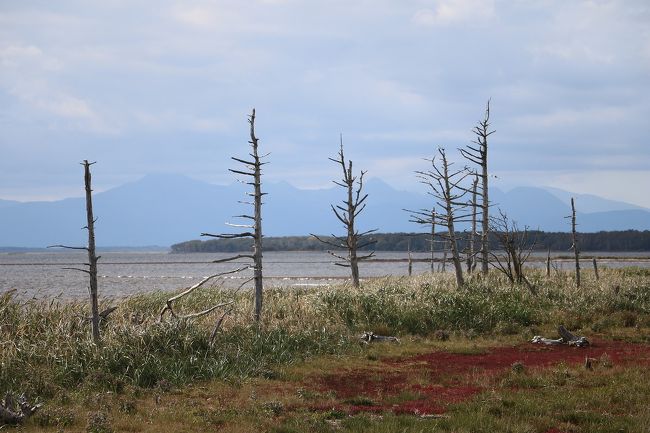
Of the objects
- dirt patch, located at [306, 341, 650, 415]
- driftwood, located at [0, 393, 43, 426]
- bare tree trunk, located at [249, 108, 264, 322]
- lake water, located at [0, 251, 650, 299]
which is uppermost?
bare tree trunk, located at [249, 108, 264, 322]

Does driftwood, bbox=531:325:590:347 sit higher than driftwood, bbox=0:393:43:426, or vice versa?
driftwood, bbox=0:393:43:426

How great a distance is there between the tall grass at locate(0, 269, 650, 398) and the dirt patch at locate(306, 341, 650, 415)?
2.23 m

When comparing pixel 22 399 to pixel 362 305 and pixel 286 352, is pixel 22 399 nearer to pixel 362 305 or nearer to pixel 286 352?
pixel 286 352

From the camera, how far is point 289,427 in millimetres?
10680

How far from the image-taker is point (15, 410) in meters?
11.9

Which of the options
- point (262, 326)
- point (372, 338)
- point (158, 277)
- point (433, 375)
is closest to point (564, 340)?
point (372, 338)

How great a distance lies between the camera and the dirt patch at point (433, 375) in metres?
12.6

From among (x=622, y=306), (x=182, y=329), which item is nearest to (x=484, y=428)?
(x=182, y=329)

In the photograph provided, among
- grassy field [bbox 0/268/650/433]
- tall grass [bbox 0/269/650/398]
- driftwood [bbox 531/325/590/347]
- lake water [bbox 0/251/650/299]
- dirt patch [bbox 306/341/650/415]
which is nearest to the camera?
grassy field [bbox 0/268/650/433]

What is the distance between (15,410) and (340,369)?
7.78 meters

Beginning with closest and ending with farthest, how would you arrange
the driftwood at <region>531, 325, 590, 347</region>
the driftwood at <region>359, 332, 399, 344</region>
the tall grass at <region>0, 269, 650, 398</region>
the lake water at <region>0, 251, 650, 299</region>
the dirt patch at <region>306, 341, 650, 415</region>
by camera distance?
the dirt patch at <region>306, 341, 650, 415</region>
the tall grass at <region>0, 269, 650, 398</region>
the driftwood at <region>531, 325, 590, 347</region>
the driftwood at <region>359, 332, 399, 344</region>
the lake water at <region>0, 251, 650, 299</region>

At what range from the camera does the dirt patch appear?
496 inches

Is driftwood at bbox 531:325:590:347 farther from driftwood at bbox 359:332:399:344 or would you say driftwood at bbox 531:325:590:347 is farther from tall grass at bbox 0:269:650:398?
driftwood at bbox 359:332:399:344

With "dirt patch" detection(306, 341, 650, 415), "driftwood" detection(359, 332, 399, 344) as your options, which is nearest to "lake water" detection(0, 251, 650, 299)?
"driftwood" detection(359, 332, 399, 344)
